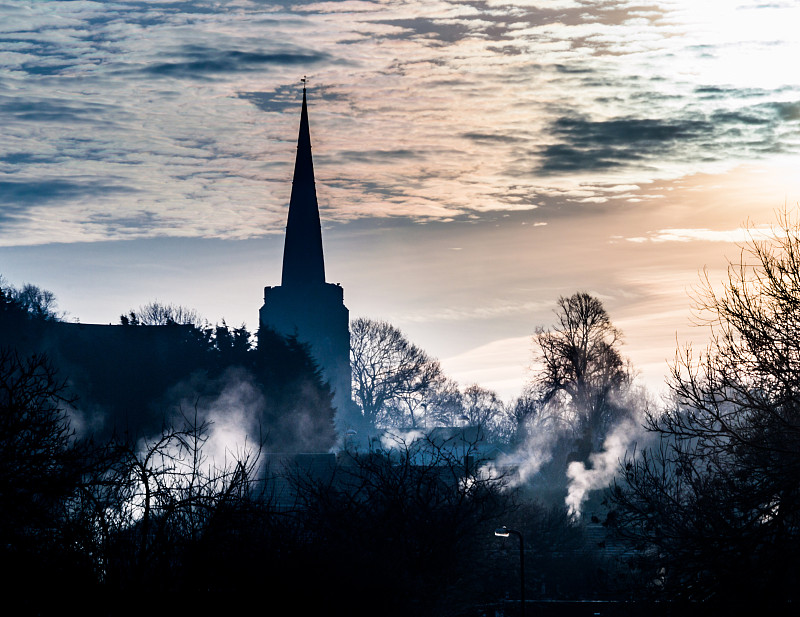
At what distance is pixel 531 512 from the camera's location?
133ft

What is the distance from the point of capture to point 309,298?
274 feet

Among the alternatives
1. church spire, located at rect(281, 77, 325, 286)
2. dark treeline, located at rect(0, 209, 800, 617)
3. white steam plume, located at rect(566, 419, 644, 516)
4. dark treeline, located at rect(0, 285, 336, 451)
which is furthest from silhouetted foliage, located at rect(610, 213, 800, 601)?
church spire, located at rect(281, 77, 325, 286)

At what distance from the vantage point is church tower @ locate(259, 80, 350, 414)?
266ft

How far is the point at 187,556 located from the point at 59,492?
1.99 meters

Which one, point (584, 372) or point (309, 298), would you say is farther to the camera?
point (309, 298)

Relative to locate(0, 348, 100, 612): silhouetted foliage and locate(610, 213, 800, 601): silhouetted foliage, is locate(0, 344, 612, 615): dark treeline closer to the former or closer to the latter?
locate(0, 348, 100, 612): silhouetted foliage

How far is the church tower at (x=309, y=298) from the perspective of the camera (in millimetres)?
81000

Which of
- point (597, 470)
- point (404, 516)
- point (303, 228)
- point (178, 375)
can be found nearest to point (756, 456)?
point (404, 516)

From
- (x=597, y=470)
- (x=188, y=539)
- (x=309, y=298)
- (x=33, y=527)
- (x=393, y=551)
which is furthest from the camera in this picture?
(x=309, y=298)

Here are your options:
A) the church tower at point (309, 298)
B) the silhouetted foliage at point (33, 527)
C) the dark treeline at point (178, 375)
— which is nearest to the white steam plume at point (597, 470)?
the dark treeline at point (178, 375)

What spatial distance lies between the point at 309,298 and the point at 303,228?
5.70 meters

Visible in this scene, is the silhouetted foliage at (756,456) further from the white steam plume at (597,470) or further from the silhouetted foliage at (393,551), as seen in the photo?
the white steam plume at (597,470)

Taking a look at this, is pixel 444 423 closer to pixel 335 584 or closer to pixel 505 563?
pixel 505 563

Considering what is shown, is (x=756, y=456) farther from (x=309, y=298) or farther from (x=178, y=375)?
(x=309, y=298)
